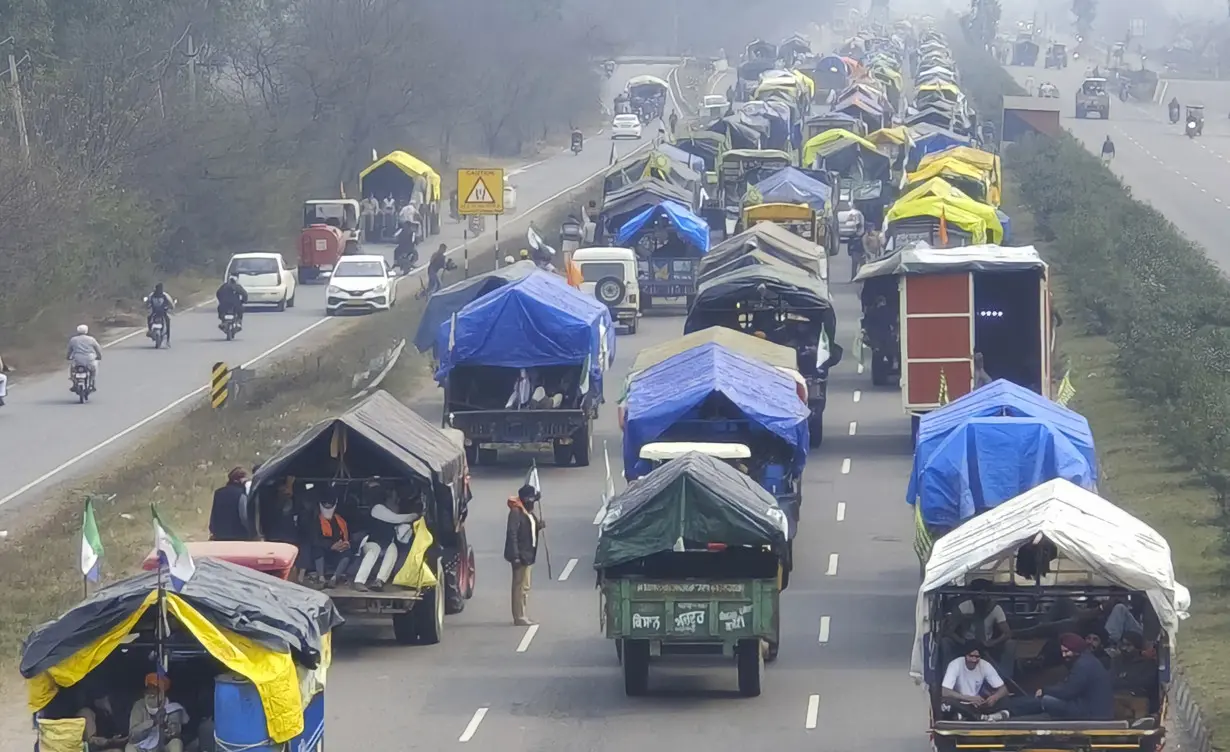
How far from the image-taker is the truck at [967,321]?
3281 centimetres

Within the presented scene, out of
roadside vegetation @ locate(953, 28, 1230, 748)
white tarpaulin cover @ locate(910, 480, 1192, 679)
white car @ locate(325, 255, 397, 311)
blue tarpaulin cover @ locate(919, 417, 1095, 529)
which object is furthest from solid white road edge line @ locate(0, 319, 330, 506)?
white tarpaulin cover @ locate(910, 480, 1192, 679)

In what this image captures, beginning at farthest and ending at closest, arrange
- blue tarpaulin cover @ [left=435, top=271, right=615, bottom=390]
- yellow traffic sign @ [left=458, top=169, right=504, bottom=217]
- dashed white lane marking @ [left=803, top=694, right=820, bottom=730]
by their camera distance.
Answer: yellow traffic sign @ [left=458, top=169, right=504, bottom=217]
blue tarpaulin cover @ [left=435, top=271, right=615, bottom=390]
dashed white lane marking @ [left=803, top=694, right=820, bottom=730]

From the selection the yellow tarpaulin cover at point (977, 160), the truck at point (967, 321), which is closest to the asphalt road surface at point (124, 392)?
the yellow tarpaulin cover at point (977, 160)

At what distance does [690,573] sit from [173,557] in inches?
259

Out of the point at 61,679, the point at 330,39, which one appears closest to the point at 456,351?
the point at 61,679

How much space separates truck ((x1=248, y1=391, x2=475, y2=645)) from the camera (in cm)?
2258

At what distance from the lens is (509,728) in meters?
20.0

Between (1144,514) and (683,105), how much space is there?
10092 cm

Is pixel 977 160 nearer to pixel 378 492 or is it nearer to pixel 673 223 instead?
pixel 673 223

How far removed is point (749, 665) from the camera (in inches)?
820

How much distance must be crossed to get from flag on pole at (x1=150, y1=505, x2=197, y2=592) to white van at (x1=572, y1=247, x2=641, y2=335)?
30605 mm

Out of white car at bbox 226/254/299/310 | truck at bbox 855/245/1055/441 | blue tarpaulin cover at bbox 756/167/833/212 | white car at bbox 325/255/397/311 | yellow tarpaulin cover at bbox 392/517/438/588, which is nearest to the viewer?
yellow tarpaulin cover at bbox 392/517/438/588

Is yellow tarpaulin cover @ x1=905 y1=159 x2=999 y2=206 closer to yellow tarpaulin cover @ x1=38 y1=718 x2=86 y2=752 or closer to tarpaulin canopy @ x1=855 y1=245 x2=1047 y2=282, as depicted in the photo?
tarpaulin canopy @ x1=855 y1=245 x2=1047 y2=282

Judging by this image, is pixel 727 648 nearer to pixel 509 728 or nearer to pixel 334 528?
pixel 509 728
